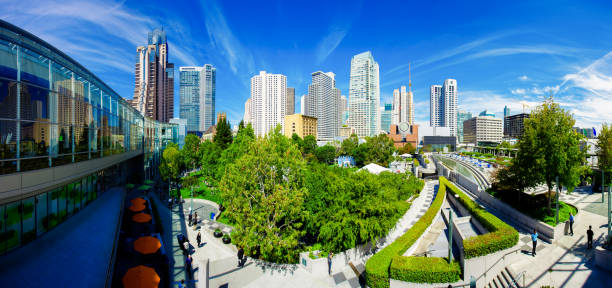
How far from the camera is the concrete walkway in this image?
797cm

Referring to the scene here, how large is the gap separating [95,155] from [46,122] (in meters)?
5.07

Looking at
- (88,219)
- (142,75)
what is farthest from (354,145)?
(142,75)

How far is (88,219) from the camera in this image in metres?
13.6

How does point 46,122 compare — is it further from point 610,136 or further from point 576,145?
point 610,136

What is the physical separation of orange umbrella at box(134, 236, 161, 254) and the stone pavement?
62.1ft

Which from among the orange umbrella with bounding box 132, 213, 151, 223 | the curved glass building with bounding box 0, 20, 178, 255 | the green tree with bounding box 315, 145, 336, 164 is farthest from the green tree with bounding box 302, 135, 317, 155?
the curved glass building with bounding box 0, 20, 178, 255

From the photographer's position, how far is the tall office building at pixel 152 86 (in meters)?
139

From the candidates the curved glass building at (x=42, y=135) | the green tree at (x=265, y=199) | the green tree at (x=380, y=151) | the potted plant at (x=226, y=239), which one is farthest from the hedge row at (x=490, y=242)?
the green tree at (x=380, y=151)

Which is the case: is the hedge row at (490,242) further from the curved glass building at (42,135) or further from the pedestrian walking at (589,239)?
the curved glass building at (42,135)

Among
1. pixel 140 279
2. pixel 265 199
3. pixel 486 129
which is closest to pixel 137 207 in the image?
pixel 140 279

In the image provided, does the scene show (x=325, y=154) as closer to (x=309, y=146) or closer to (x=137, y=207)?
(x=309, y=146)

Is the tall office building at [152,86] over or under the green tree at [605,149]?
over

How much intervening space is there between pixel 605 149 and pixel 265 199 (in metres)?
30.3

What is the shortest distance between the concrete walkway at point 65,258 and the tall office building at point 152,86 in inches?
5765
